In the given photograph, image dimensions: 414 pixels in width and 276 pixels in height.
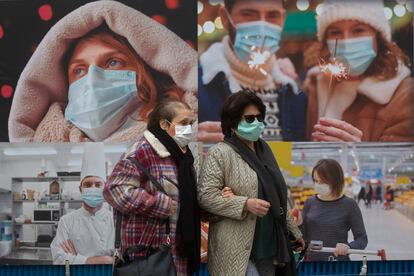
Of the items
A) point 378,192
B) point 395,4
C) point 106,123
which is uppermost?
point 395,4

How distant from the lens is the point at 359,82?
396 centimetres

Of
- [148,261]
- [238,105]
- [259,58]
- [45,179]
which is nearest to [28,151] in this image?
[45,179]

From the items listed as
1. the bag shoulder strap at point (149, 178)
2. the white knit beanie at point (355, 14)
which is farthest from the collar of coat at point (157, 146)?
the white knit beanie at point (355, 14)

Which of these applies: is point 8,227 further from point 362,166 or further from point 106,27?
point 362,166

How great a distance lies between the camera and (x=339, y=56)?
397 cm

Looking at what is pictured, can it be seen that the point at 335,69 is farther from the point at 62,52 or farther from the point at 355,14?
the point at 62,52

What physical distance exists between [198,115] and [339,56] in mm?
1226

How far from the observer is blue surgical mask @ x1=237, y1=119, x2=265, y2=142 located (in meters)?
2.28

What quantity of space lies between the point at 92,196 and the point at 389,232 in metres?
2.37

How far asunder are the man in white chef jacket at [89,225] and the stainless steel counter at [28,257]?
2.6 inches

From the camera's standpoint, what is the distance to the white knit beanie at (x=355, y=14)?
3951 mm

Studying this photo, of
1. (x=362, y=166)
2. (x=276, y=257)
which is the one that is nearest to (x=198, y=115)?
(x=362, y=166)

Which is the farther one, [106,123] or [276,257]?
[106,123]

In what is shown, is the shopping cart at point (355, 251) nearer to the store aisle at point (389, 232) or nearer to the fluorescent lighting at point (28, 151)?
the store aisle at point (389, 232)
